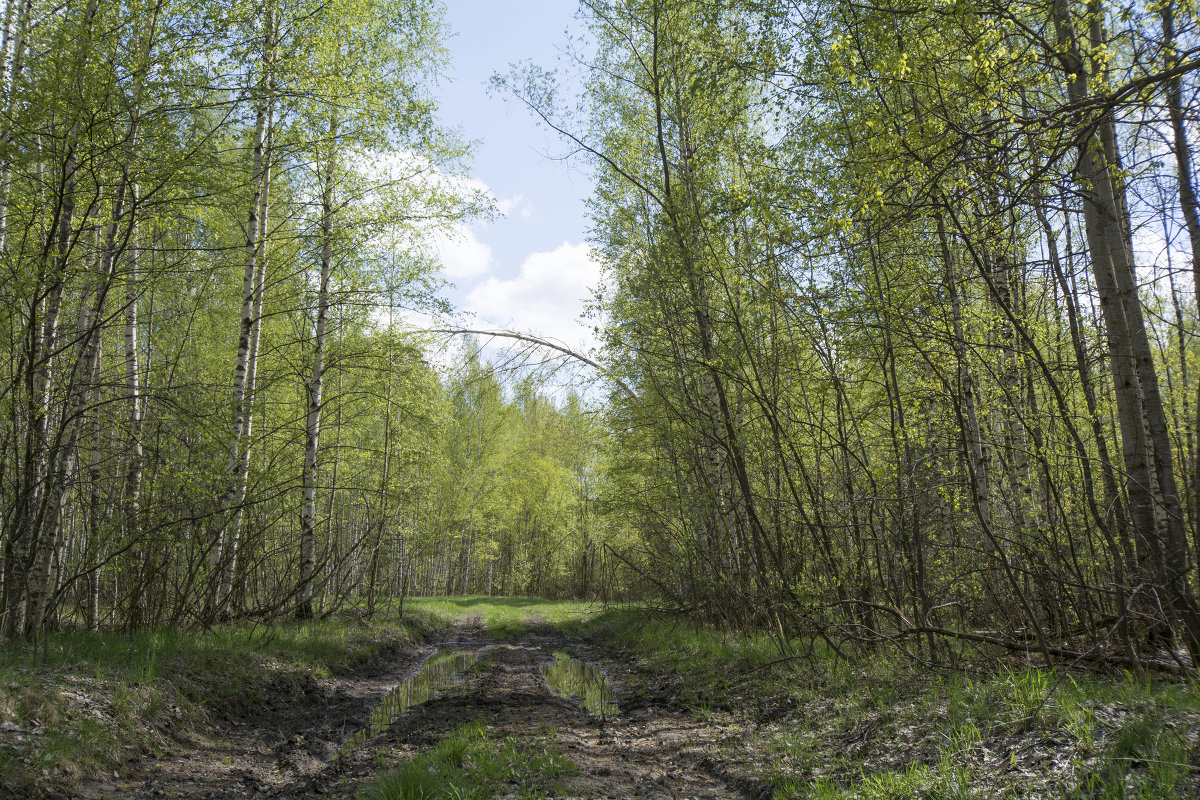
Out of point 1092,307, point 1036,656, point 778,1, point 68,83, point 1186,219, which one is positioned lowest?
point 1036,656

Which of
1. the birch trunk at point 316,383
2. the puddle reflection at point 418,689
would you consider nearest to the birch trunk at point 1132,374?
the puddle reflection at point 418,689

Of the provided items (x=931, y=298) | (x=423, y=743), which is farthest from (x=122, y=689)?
(x=931, y=298)

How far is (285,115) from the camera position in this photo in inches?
335

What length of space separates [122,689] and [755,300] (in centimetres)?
636

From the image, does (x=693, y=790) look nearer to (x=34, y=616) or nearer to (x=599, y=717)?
(x=599, y=717)

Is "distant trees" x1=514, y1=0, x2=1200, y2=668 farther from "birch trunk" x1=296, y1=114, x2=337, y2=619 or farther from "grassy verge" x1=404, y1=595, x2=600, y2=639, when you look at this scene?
"grassy verge" x1=404, y1=595, x2=600, y2=639

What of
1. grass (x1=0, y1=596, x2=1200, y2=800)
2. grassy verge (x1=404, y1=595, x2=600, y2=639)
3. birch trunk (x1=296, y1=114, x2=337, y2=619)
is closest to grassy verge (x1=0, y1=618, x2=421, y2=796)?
grass (x1=0, y1=596, x2=1200, y2=800)

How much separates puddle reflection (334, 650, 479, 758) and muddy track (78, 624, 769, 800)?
120 mm

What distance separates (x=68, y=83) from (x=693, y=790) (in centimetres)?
731

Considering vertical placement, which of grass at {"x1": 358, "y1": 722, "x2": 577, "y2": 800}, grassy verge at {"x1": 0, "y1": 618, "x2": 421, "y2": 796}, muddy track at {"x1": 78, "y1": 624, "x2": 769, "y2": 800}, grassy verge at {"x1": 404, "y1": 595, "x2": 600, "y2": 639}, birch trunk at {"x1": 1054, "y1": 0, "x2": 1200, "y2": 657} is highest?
birch trunk at {"x1": 1054, "y1": 0, "x2": 1200, "y2": 657}

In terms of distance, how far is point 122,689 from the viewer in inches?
203

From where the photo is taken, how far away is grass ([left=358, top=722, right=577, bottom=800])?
388cm

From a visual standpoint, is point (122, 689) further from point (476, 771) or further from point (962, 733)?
point (962, 733)

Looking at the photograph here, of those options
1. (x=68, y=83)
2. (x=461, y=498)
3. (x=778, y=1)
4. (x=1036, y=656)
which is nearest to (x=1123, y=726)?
(x=1036, y=656)
